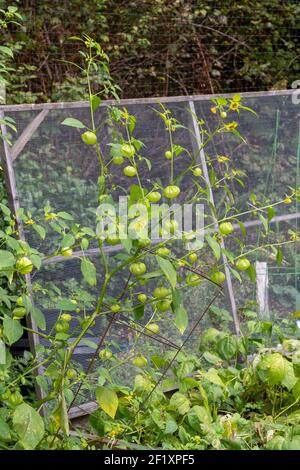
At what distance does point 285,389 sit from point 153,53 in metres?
5.26

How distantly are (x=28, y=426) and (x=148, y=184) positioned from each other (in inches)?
88.5

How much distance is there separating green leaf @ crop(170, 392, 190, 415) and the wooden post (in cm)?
164

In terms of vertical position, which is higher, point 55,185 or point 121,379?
point 55,185

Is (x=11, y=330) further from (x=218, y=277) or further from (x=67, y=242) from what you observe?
(x=218, y=277)

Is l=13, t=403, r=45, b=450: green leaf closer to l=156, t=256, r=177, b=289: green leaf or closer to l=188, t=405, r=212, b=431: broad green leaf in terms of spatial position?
l=156, t=256, r=177, b=289: green leaf

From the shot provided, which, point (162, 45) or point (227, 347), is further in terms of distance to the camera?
point (162, 45)

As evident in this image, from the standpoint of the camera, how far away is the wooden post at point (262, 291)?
4641 millimetres

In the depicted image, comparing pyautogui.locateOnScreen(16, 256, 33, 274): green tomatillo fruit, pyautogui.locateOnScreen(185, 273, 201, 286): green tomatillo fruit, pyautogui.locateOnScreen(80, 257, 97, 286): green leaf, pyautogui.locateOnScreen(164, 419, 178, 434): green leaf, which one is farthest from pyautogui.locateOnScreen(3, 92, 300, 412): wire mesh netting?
pyautogui.locateOnScreen(16, 256, 33, 274): green tomatillo fruit

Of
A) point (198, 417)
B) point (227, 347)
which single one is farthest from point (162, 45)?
point (198, 417)

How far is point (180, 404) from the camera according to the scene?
3.04 m

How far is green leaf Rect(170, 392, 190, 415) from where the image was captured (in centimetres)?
302

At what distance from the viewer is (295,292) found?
486 cm
